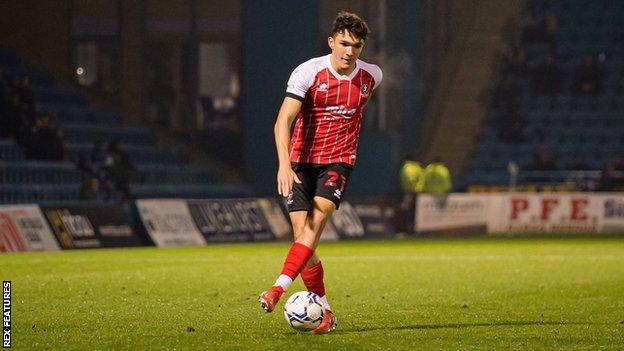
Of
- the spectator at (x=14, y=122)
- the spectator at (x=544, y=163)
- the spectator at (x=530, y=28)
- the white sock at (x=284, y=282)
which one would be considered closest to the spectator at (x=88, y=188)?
the spectator at (x=14, y=122)

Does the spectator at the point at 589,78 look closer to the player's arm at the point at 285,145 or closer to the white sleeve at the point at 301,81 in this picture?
the white sleeve at the point at 301,81

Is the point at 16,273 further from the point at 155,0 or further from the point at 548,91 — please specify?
the point at 548,91

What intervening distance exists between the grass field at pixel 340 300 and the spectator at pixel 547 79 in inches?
663

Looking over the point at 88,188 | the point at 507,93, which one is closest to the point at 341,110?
the point at 88,188

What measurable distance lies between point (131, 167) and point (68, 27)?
5.40m

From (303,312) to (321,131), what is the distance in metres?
1.36

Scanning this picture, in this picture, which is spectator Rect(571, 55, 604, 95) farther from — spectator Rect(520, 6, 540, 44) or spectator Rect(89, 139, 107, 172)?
spectator Rect(89, 139, 107, 172)

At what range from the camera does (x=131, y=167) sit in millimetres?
25781

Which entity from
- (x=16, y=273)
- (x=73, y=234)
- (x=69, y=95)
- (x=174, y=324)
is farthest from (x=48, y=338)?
(x=69, y=95)

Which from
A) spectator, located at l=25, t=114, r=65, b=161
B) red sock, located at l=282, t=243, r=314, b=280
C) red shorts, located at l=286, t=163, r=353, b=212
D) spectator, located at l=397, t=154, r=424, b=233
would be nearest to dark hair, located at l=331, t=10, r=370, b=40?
red shorts, located at l=286, t=163, r=353, b=212

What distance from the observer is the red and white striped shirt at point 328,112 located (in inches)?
352

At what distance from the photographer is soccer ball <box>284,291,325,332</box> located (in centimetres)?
849

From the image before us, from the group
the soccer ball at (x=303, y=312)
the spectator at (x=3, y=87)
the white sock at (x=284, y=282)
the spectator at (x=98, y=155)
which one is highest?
the spectator at (x=3, y=87)

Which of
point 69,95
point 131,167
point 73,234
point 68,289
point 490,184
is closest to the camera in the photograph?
point 68,289
